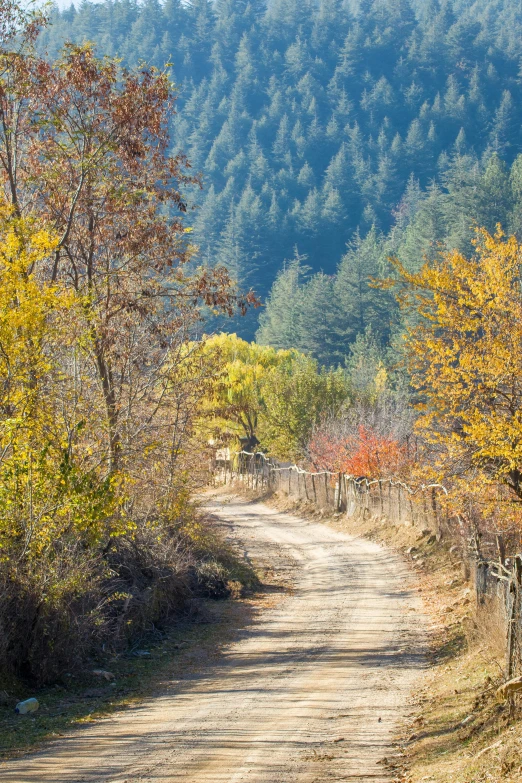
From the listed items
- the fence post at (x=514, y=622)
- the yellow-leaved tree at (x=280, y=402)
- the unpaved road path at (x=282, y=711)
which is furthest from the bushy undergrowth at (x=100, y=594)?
the yellow-leaved tree at (x=280, y=402)

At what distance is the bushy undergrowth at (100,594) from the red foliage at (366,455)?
39.4 feet

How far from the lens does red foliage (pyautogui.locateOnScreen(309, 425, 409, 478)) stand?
3147 centimetres

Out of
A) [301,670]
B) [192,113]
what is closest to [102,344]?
[301,670]

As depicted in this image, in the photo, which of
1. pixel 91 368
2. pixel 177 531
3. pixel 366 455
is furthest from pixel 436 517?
pixel 91 368

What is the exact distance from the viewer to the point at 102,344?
1630 cm

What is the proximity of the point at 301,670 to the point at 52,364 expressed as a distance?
5.51 metres

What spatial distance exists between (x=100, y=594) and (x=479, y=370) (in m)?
7.07

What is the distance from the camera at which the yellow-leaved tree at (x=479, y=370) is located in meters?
14.1

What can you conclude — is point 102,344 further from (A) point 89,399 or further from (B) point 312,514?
(B) point 312,514

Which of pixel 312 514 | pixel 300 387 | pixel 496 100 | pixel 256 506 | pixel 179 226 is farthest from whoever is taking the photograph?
pixel 496 100

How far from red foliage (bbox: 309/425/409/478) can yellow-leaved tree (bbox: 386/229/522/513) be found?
1323cm

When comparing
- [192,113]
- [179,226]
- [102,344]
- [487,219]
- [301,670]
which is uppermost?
[192,113]

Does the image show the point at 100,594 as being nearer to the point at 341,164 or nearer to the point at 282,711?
the point at 282,711

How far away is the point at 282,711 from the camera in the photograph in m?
10.2
